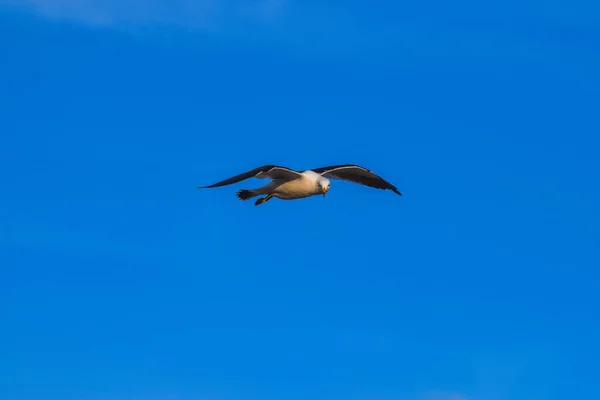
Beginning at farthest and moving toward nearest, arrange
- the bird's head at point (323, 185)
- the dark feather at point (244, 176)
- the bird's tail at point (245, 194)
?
the bird's tail at point (245, 194) < the bird's head at point (323, 185) < the dark feather at point (244, 176)

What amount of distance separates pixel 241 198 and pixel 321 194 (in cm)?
356

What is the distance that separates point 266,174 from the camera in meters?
37.4

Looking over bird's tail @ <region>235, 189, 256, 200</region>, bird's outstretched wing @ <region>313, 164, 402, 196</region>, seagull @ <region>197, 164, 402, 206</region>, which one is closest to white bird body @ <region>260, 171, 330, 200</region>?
seagull @ <region>197, 164, 402, 206</region>

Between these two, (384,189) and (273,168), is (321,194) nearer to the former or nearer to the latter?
(273,168)

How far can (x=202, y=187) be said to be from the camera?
112 feet

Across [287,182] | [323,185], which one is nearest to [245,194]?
[287,182]

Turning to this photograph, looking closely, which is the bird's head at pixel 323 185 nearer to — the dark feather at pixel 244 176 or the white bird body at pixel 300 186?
the white bird body at pixel 300 186

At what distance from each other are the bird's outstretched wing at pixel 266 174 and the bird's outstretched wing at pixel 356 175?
10.5 feet

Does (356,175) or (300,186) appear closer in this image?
(300,186)

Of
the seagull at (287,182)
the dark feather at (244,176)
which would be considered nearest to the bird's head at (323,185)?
the seagull at (287,182)

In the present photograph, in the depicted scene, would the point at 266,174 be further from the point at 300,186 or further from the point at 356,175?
the point at 356,175

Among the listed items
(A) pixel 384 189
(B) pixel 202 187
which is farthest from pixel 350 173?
(B) pixel 202 187

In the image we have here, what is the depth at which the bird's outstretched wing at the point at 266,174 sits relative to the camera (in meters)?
35.2

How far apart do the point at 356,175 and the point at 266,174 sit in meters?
6.66
